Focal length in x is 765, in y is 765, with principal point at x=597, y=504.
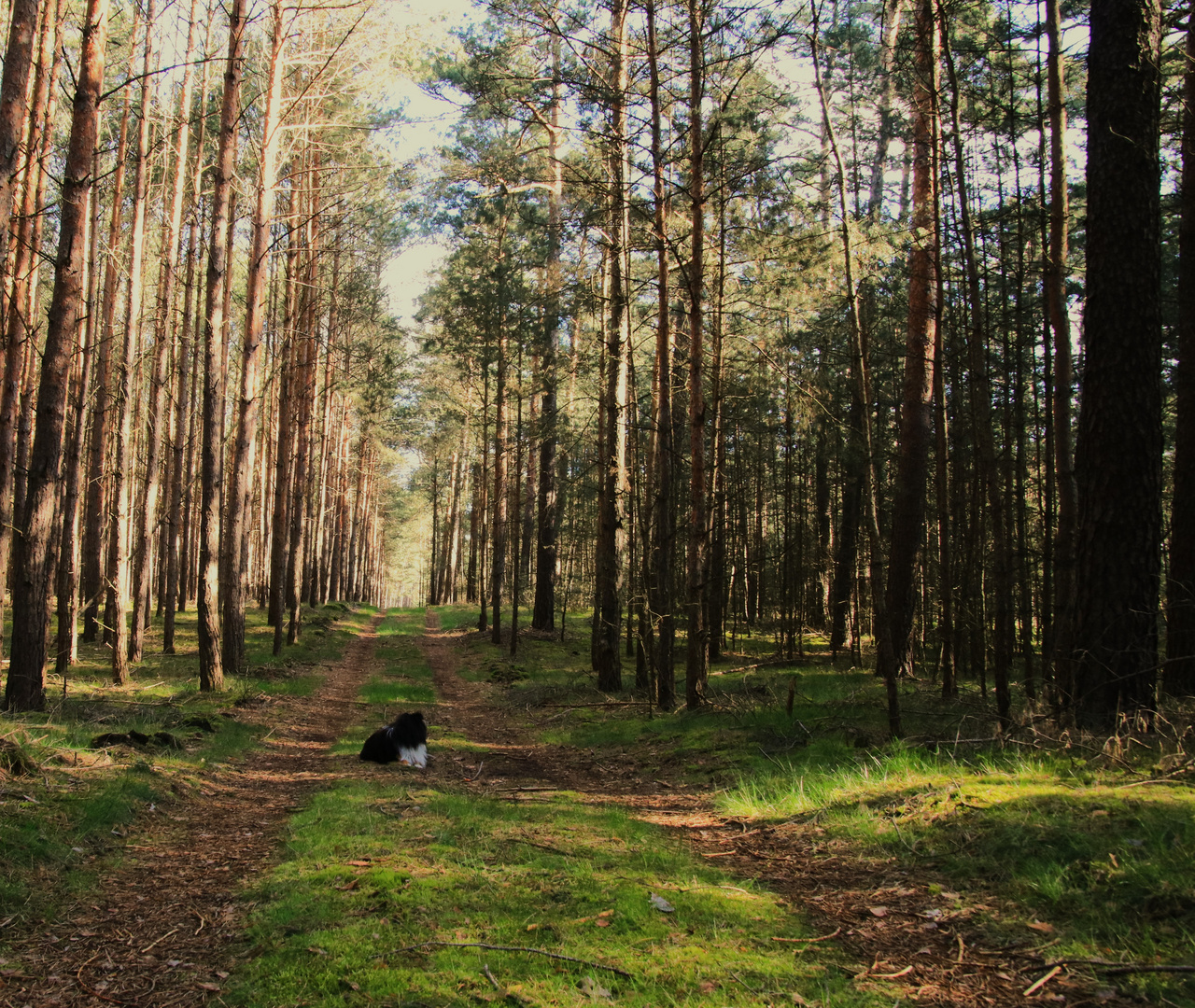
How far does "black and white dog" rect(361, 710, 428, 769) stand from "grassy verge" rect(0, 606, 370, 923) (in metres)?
1.57

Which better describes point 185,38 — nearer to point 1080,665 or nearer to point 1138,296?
point 1138,296

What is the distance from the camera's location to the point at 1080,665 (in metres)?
6.02

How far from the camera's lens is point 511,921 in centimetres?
395

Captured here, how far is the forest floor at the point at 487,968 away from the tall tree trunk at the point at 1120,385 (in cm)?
255

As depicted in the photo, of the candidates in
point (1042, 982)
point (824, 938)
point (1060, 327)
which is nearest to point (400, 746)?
point (824, 938)

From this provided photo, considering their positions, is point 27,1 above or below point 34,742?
above

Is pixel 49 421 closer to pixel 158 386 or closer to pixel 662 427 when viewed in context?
pixel 158 386

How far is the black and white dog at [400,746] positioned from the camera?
8.15 meters

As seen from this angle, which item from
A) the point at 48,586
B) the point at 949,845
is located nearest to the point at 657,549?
the point at 949,845

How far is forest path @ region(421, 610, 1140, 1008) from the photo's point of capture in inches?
131

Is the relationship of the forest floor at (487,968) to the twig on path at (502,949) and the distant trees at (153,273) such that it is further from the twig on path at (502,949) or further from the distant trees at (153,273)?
the distant trees at (153,273)

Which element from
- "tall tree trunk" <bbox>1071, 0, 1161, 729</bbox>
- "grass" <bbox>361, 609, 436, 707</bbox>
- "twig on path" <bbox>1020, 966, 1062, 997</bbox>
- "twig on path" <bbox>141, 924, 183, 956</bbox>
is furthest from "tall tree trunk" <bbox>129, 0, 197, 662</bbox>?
"twig on path" <bbox>1020, 966, 1062, 997</bbox>

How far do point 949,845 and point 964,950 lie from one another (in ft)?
3.94

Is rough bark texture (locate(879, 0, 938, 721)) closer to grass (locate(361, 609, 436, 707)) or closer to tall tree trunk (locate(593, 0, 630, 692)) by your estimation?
tall tree trunk (locate(593, 0, 630, 692))
